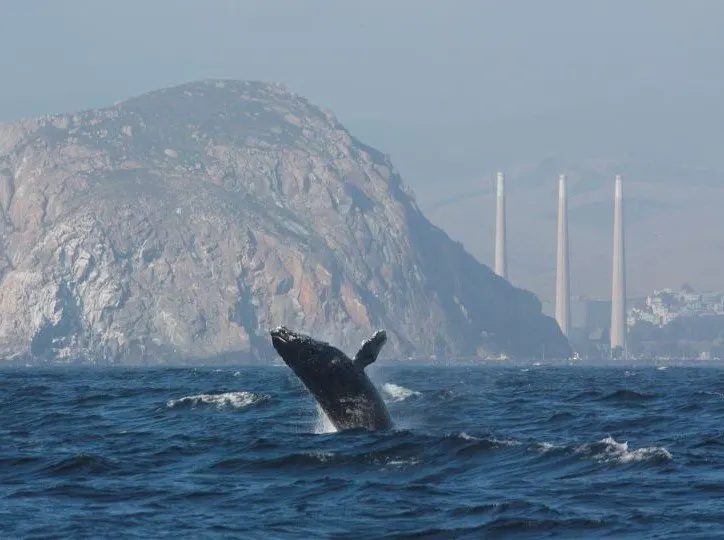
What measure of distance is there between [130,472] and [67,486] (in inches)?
86.9

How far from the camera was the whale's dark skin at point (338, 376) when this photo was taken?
2858 cm

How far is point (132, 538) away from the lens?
2098 cm

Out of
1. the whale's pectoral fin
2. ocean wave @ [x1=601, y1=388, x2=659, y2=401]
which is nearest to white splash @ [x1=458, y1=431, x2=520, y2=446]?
the whale's pectoral fin

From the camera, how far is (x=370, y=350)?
29328mm

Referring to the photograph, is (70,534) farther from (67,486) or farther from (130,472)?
(130,472)

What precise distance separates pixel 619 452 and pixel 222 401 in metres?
23.9

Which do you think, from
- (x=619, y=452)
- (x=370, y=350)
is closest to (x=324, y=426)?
(x=370, y=350)

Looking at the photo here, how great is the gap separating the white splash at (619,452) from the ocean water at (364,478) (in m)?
0.04

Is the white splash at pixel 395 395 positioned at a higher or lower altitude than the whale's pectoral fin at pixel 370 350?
lower

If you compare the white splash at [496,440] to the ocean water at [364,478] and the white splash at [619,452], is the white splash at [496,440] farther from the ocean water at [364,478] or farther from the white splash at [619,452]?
the white splash at [619,452]

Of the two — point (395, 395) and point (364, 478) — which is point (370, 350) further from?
point (395, 395)

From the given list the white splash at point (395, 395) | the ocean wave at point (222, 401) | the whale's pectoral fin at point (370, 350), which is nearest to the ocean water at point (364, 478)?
the whale's pectoral fin at point (370, 350)

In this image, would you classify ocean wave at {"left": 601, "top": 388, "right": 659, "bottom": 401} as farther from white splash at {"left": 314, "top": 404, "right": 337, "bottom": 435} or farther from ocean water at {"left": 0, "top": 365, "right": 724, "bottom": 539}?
white splash at {"left": 314, "top": 404, "right": 337, "bottom": 435}

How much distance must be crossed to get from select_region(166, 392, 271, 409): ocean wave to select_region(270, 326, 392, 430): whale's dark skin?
16686mm
